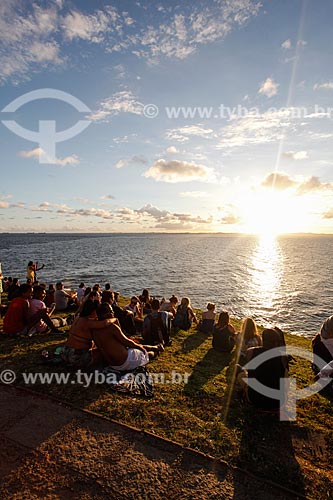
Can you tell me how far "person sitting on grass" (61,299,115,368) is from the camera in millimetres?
7238

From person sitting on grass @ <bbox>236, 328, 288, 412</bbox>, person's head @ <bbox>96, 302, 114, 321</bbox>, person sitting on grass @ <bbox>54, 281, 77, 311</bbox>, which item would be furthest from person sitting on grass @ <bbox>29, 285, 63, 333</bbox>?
person sitting on grass @ <bbox>236, 328, 288, 412</bbox>

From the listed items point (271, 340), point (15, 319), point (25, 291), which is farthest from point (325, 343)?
point (15, 319)

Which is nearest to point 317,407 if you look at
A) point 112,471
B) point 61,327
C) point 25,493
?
point 112,471

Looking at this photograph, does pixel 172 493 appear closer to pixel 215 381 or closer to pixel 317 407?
pixel 215 381

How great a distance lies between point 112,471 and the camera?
15.1 feet

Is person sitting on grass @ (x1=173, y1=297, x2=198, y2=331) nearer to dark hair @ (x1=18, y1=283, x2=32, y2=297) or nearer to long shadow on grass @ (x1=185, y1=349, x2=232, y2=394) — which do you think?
long shadow on grass @ (x1=185, y1=349, x2=232, y2=394)

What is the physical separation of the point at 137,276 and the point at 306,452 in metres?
44.2

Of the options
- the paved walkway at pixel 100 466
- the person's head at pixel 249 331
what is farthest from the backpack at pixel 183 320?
the paved walkway at pixel 100 466

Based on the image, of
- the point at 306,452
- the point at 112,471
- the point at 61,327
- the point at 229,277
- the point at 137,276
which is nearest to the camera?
the point at 112,471

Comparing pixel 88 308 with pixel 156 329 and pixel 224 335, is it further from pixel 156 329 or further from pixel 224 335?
pixel 224 335

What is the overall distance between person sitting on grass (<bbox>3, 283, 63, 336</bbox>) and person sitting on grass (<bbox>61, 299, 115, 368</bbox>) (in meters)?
3.20

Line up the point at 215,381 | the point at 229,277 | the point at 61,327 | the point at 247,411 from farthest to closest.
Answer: the point at 229,277
the point at 61,327
the point at 215,381
the point at 247,411

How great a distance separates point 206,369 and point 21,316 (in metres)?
6.72

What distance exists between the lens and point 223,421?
6.02 metres
